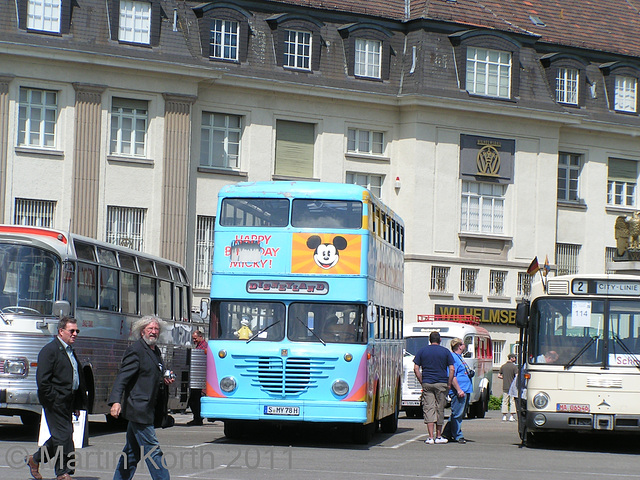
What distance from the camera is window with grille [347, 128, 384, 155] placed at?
4497 centimetres

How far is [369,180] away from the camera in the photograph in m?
45.2

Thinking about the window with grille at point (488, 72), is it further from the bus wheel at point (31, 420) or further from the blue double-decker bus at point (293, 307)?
the blue double-decker bus at point (293, 307)

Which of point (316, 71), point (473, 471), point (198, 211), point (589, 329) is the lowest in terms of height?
point (473, 471)

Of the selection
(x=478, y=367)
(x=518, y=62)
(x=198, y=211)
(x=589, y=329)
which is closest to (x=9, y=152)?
(x=198, y=211)

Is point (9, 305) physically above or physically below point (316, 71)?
below

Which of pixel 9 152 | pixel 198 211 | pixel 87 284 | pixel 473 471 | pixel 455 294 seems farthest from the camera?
pixel 455 294

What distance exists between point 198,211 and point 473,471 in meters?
Result: 27.8

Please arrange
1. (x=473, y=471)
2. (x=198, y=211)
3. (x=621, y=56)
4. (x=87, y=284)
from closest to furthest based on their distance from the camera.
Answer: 1. (x=473, y=471)
2. (x=87, y=284)
3. (x=198, y=211)
4. (x=621, y=56)

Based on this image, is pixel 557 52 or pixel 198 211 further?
pixel 557 52

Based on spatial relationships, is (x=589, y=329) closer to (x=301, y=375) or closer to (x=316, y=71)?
(x=301, y=375)

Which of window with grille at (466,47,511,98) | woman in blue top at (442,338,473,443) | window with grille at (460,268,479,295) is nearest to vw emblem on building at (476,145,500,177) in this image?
window with grille at (466,47,511,98)

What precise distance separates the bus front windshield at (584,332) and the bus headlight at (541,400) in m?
0.49

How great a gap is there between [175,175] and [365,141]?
7.74 metres

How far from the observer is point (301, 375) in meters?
18.4
